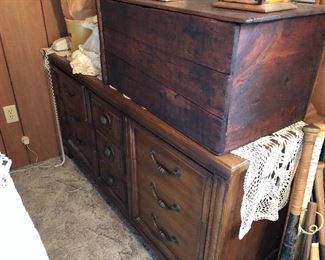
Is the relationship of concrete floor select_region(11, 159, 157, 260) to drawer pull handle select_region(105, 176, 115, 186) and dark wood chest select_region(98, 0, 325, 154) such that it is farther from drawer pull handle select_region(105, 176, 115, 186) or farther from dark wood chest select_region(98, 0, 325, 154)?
dark wood chest select_region(98, 0, 325, 154)

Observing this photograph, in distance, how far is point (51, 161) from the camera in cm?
212

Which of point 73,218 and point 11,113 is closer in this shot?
point 73,218

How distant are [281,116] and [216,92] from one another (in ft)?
0.97

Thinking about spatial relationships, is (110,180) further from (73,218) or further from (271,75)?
(271,75)

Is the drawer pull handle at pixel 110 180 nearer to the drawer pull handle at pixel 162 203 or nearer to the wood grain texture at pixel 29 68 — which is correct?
the drawer pull handle at pixel 162 203

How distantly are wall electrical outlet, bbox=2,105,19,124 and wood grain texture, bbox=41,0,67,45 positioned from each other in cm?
47

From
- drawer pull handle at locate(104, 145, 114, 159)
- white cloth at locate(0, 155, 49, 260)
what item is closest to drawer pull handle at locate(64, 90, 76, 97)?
drawer pull handle at locate(104, 145, 114, 159)

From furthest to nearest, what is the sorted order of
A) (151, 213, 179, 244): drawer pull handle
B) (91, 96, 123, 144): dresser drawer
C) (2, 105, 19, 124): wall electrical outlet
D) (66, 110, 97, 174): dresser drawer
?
(2, 105, 19, 124): wall electrical outlet → (66, 110, 97, 174): dresser drawer → (91, 96, 123, 144): dresser drawer → (151, 213, 179, 244): drawer pull handle

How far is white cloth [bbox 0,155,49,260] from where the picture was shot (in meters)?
0.55

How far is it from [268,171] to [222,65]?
36 centimetres

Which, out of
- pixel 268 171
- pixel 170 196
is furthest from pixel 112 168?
pixel 268 171

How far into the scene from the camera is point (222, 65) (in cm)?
73

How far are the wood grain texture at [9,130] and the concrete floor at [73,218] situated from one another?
0.31ft

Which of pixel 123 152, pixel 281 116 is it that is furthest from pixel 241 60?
pixel 123 152
